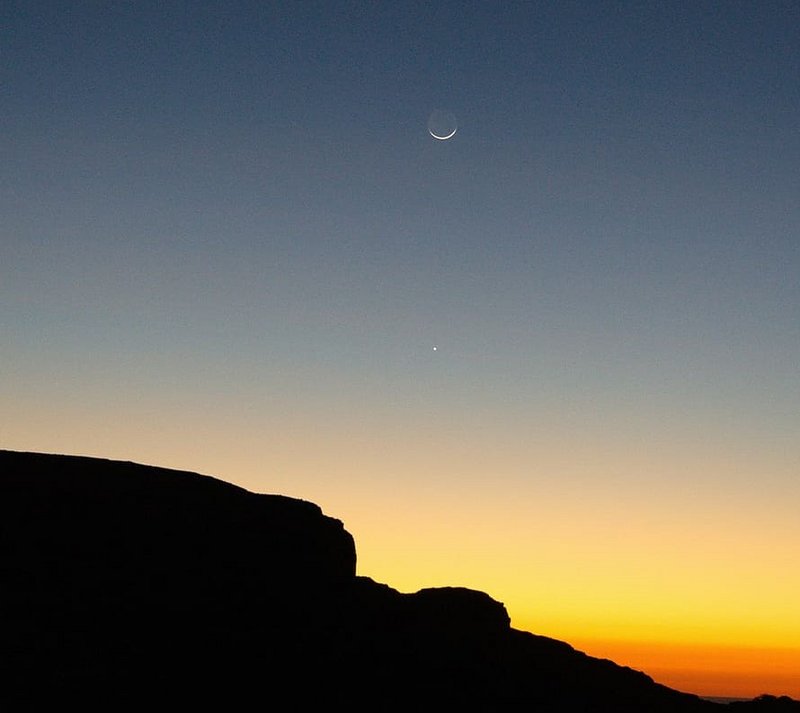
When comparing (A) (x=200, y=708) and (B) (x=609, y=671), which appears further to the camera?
(B) (x=609, y=671)

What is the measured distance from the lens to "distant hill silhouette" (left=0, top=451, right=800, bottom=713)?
1398 inches

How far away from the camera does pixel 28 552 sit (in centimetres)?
3744

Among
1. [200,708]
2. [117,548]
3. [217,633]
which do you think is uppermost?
[117,548]

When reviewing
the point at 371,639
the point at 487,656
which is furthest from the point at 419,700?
the point at 487,656

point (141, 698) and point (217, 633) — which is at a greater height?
point (217, 633)

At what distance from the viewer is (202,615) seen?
4038 centimetres

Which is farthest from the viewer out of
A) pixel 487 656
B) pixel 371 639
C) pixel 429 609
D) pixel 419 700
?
pixel 429 609

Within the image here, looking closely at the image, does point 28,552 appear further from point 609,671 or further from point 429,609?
point 609,671

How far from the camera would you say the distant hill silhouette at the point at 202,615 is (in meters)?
35.5

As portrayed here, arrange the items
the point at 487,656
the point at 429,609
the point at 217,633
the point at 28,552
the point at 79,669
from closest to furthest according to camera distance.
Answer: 1. the point at 79,669
2. the point at 28,552
3. the point at 217,633
4. the point at 487,656
5. the point at 429,609

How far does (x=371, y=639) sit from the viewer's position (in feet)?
153

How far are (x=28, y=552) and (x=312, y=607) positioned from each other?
14247mm

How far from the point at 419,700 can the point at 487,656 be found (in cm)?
982

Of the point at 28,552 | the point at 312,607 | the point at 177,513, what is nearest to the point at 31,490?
the point at 28,552
